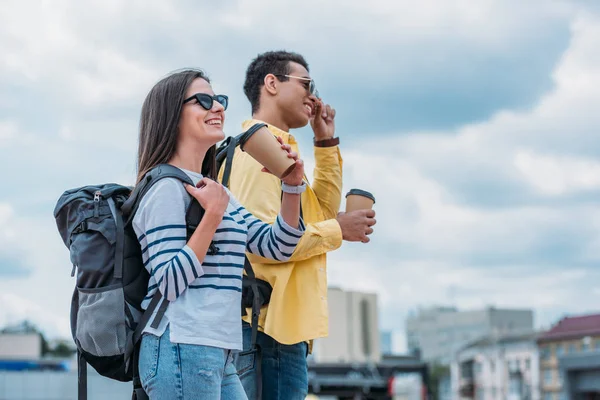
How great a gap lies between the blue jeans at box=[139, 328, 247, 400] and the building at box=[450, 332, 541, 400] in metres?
89.5

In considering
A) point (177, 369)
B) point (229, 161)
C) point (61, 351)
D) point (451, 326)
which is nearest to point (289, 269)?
point (229, 161)

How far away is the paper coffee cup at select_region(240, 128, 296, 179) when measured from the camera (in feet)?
10.9

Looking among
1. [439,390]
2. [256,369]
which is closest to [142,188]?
[256,369]

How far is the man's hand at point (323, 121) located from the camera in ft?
13.5

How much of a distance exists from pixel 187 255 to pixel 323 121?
1537 mm

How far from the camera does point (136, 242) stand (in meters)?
2.87

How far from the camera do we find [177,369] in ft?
8.95

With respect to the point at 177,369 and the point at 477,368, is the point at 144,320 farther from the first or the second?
the point at 477,368

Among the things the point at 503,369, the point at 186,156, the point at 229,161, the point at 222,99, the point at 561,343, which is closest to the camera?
the point at 186,156

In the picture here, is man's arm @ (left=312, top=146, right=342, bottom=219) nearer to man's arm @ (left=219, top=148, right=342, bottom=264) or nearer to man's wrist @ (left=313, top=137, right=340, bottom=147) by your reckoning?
man's wrist @ (left=313, top=137, right=340, bottom=147)

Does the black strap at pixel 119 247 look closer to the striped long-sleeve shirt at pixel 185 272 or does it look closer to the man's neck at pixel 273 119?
the striped long-sleeve shirt at pixel 185 272

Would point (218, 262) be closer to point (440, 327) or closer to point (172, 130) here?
point (172, 130)

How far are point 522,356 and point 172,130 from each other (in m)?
91.9

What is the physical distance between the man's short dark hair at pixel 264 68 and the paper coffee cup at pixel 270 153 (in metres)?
0.85
